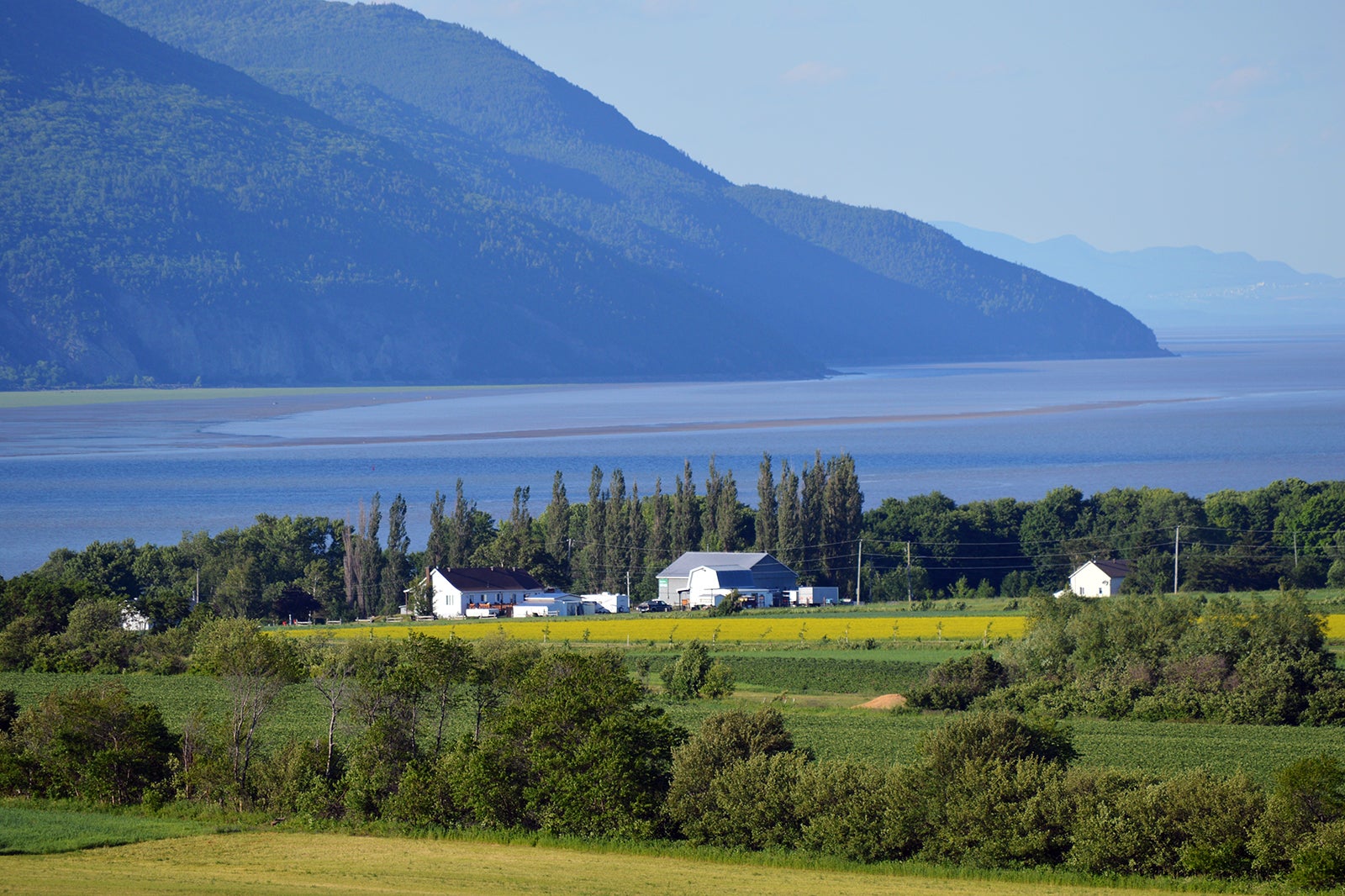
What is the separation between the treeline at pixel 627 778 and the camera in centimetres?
2141

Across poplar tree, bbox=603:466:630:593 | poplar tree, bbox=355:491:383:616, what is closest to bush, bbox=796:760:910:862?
poplar tree, bbox=355:491:383:616

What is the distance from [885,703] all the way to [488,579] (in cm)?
2972

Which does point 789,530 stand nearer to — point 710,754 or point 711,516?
A: point 711,516

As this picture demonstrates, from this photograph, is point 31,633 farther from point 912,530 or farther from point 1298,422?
point 1298,422

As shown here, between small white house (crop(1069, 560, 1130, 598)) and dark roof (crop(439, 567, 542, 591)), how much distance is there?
70.7 ft

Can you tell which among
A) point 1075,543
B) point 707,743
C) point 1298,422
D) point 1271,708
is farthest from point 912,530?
point 1298,422

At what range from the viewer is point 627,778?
24.4 m

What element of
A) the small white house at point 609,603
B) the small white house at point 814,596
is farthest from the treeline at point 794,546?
the small white house at point 609,603

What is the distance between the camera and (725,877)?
70.5 ft

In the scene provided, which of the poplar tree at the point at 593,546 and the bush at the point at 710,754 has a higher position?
the poplar tree at the point at 593,546

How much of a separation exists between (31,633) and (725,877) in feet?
105

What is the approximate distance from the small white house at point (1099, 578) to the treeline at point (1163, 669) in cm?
2021

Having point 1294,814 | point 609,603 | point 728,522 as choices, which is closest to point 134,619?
point 609,603

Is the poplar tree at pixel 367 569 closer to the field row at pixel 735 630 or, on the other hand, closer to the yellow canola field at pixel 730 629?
the field row at pixel 735 630
